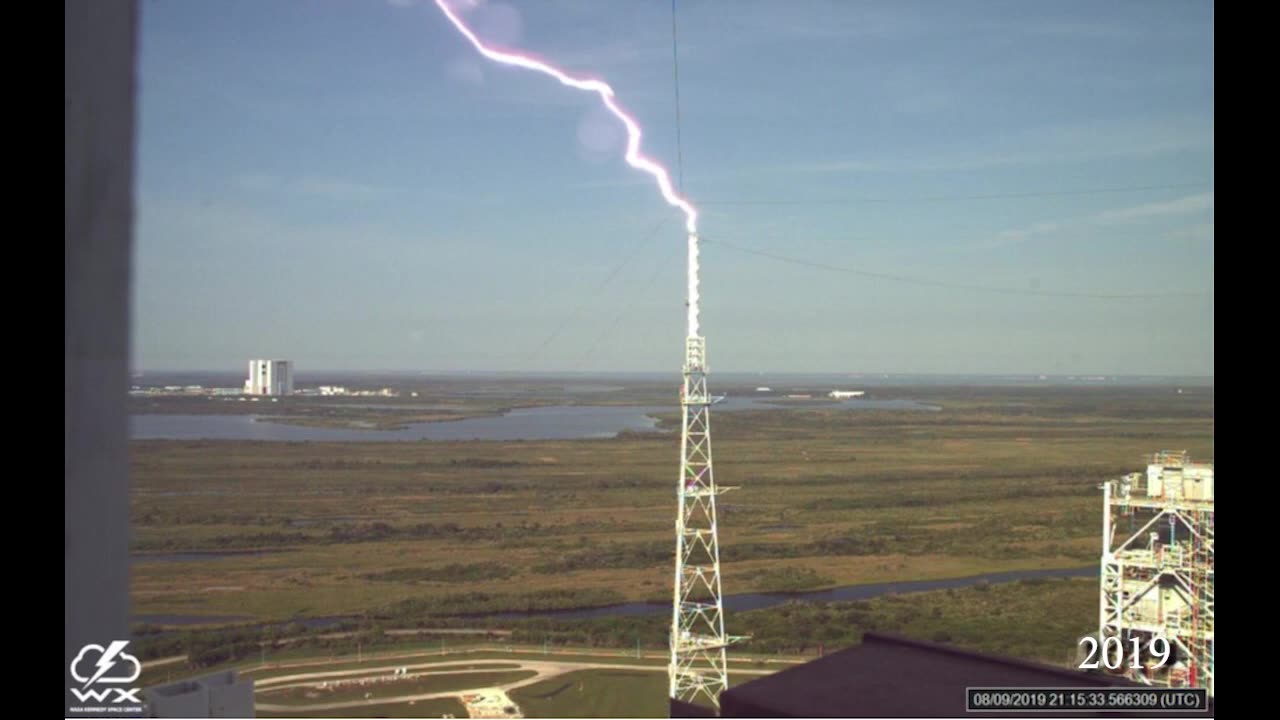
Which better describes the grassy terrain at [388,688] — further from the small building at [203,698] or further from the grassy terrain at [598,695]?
the small building at [203,698]

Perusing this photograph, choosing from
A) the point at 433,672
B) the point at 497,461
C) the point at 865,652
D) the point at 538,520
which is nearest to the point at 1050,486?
the point at 538,520

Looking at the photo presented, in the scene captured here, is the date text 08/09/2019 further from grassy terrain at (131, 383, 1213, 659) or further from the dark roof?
grassy terrain at (131, 383, 1213, 659)

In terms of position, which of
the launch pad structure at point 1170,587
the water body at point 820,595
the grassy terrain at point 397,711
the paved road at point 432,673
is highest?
the launch pad structure at point 1170,587

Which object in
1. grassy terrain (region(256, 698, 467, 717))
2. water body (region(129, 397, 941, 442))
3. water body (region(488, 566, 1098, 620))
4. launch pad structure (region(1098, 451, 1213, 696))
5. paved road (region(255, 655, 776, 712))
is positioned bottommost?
water body (region(488, 566, 1098, 620))

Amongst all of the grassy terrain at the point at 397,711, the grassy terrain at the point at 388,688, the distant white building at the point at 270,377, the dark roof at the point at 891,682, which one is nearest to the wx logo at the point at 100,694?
the dark roof at the point at 891,682

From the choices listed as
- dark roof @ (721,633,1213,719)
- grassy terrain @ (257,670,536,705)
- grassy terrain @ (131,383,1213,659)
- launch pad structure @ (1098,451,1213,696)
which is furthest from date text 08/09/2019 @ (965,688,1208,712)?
grassy terrain @ (257,670,536,705)

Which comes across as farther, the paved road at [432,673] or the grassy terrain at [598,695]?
the paved road at [432,673]

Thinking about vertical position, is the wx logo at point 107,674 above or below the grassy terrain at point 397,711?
above
